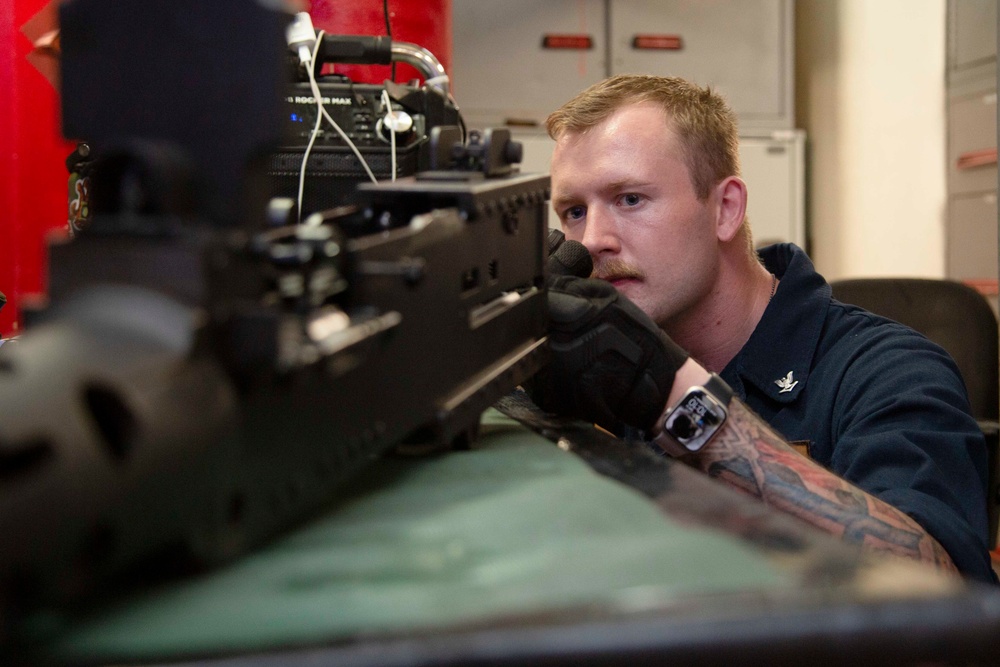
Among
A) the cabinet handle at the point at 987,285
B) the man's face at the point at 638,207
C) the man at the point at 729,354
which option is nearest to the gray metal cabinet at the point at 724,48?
the cabinet handle at the point at 987,285

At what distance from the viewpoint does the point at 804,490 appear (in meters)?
0.96

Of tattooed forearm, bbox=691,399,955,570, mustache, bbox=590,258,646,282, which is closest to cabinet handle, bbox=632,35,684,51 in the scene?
mustache, bbox=590,258,646,282

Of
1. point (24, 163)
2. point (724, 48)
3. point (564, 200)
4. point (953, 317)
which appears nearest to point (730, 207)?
point (564, 200)

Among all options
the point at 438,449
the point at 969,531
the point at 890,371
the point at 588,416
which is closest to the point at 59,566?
the point at 438,449

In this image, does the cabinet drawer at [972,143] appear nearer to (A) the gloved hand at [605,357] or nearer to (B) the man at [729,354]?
(B) the man at [729,354]

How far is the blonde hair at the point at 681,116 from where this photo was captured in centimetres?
156

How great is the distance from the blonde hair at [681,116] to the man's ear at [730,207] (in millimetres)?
20

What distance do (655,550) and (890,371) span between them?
853 millimetres

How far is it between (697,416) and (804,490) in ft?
0.39

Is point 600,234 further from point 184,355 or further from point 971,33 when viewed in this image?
point 971,33

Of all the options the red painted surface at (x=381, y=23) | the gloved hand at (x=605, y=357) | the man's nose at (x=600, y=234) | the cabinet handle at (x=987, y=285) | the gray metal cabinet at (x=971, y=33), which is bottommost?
the cabinet handle at (x=987, y=285)

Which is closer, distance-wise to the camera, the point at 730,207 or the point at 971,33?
the point at 730,207

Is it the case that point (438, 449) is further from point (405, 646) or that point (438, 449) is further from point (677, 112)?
point (677, 112)

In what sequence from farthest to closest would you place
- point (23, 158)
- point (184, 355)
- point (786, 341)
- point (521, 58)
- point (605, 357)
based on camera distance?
point (521, 58), point (23, 158), point (786, 341), point (605, 357), point (184, 355)
